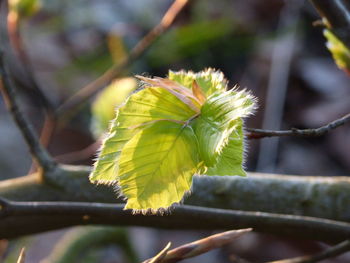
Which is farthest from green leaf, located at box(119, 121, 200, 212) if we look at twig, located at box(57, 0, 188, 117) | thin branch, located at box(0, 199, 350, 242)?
twig, located at box(57, 0, 188, 117)

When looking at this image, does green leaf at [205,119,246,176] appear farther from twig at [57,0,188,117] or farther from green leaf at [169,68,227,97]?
twig at [57,0,188,117]

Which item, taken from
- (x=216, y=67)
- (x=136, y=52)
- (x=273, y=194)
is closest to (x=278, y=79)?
(x=216, y=67)

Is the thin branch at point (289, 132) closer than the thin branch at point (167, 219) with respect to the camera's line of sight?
Yes

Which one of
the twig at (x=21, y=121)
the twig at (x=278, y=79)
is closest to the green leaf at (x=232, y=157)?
the twig at (x=21, y=121)

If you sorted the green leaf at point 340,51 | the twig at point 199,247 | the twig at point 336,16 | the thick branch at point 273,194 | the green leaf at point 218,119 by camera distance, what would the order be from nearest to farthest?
1. the green leaf at point 218,119
2. the twig at point 199,247
3. the twig at point 336,16
4. the green leaf at point 340,51
5. the thick branch at point 273,194

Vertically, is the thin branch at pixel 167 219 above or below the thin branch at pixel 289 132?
below

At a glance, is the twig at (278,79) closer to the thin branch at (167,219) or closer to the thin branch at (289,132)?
the thin branch at (167,219)

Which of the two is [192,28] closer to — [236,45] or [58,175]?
[236,45]

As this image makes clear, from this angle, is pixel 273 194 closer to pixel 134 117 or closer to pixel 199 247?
pixel 199 247

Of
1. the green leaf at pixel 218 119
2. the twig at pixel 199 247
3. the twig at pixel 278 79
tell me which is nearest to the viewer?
the green leaf at pixel 218 119
